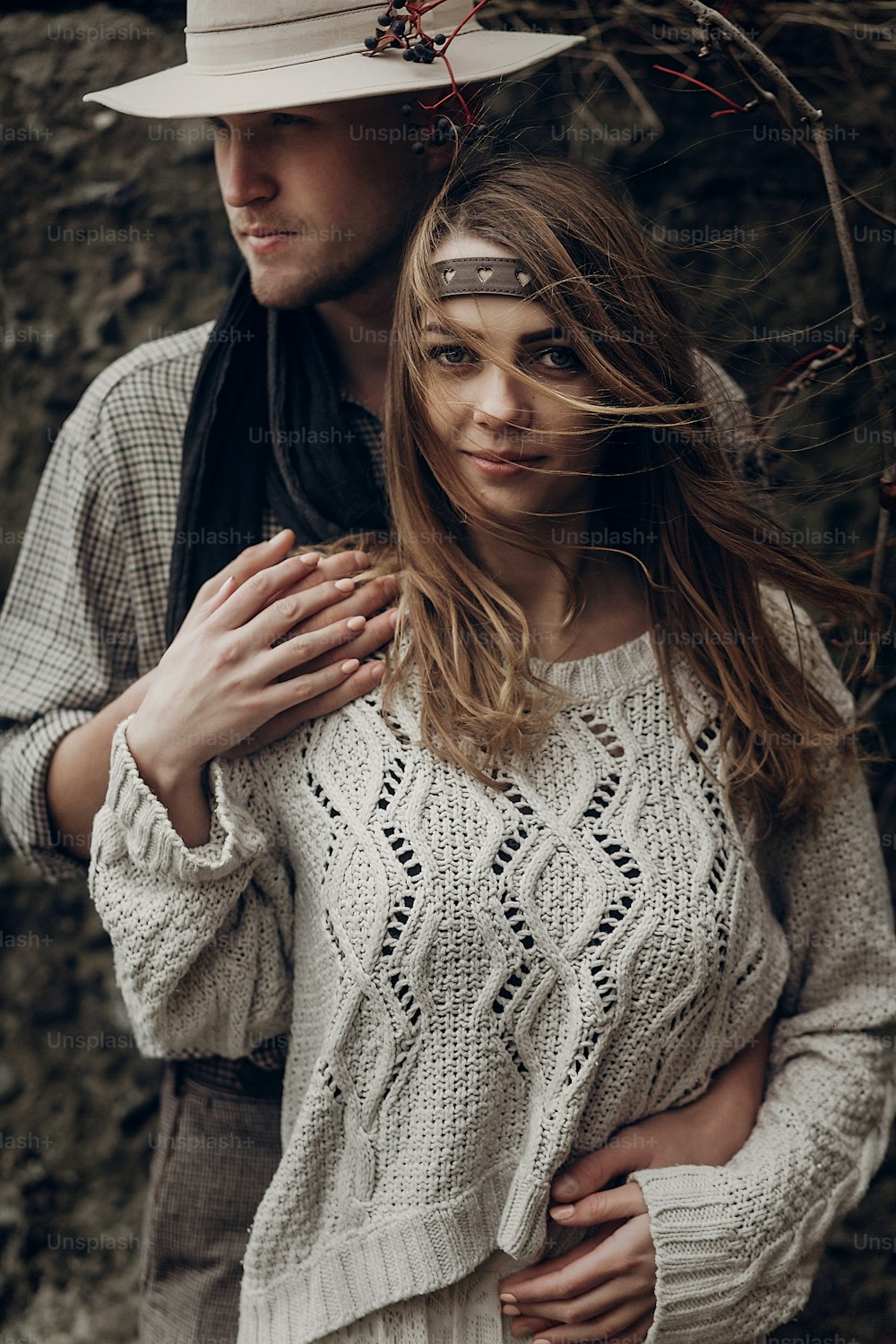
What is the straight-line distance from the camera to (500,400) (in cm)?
142

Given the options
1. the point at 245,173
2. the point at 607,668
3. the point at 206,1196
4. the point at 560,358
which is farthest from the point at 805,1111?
the point at 245,173

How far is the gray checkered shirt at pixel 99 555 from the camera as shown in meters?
1.86

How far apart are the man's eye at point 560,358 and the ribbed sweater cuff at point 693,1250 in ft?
3.41

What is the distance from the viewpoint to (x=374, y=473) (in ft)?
6.20

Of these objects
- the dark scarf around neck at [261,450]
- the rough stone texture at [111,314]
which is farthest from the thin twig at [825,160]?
the dark scarf around neck at [261,450]

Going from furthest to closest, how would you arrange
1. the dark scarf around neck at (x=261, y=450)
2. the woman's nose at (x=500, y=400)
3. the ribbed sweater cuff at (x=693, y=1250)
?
the dark scarf around neck at (x=261, y=450) → the ribbed sweater cuff at (x=693, y=1250) → the woman's nose at (x=500, y=400)

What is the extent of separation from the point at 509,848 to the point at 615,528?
0.53m

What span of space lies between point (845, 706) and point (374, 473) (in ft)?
2.65

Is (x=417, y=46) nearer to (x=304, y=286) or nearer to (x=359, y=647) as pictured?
(x=304, y=286)

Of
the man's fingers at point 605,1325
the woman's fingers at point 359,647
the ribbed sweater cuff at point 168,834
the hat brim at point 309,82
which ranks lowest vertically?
the man's fingers at point 605,1325

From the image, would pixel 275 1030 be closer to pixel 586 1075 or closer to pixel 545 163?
pixel 586 1075

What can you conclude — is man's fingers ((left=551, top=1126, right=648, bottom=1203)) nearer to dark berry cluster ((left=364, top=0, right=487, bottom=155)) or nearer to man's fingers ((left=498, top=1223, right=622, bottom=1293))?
man's fingers ((left=498, top=1223, right=622, bottom=1293))

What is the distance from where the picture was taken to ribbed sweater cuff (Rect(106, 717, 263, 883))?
1.43 meters

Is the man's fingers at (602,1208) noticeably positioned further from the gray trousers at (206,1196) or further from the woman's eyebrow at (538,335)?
the woman's eyebrow at (538,335)
